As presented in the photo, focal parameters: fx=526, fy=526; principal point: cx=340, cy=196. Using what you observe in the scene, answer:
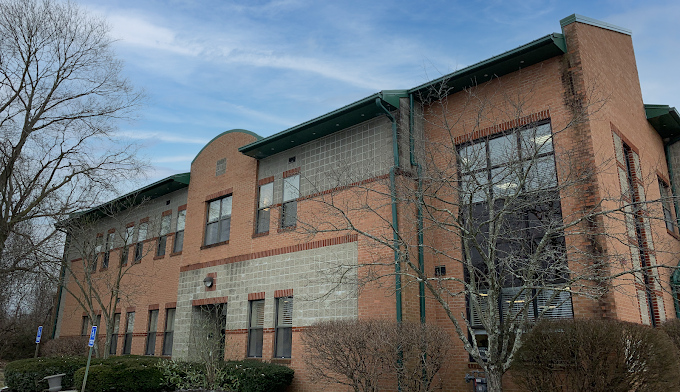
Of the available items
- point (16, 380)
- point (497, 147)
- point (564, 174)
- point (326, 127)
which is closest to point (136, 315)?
point (16, 380)

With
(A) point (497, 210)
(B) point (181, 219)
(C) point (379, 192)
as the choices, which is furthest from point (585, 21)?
(B) point (181, 219)

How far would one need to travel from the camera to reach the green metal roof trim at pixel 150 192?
20.8 m

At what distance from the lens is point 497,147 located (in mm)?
12992

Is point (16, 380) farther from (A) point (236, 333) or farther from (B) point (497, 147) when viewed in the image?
(B) point (497, 147)

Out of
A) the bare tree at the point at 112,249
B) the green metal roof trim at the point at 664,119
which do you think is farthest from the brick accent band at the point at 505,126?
the bare tree at the point at 112,249

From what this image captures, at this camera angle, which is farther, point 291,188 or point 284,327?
point 291,188

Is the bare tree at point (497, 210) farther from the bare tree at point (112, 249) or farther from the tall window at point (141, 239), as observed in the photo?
the tall window at point (141, 239)

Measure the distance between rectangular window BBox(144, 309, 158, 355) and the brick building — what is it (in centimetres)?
11

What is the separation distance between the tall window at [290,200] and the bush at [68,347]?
12.6 m

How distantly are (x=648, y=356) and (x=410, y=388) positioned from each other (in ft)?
15.3

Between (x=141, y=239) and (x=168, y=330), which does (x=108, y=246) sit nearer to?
(x=141, y=239)

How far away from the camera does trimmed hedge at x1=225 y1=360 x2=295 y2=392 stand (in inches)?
523

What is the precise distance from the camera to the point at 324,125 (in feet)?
49.9

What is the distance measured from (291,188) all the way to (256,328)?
175 inches
